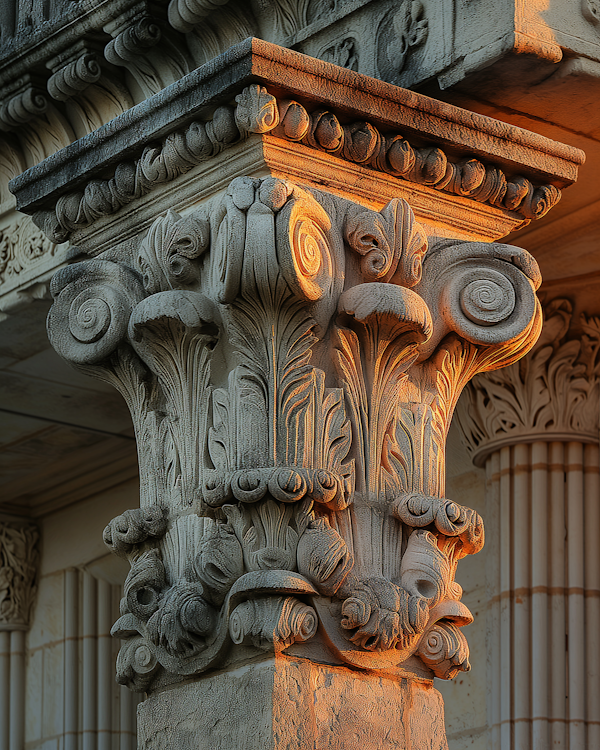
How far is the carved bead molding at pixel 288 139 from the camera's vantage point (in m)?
2.98

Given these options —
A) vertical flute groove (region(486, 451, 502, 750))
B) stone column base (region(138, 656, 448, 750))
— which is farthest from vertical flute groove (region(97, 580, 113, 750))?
stone column base (region(138, 656, 448, 750))

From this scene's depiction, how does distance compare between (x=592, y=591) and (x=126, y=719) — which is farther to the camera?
(x=126, y=719)

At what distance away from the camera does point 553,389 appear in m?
5.16

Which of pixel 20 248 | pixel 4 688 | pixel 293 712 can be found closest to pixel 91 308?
pixel 293 712

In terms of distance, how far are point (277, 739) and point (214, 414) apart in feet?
2.32

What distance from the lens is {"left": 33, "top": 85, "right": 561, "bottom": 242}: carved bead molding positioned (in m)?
2.98

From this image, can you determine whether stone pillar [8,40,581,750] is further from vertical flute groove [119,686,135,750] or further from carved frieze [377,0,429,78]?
vertical flute groove [119,686,135,750]

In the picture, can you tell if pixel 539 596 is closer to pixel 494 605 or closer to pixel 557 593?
pixel 557 593

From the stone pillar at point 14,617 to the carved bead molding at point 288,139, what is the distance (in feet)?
13.8

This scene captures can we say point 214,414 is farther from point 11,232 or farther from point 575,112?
point 11,232

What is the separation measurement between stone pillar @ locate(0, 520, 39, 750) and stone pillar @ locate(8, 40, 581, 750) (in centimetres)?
438

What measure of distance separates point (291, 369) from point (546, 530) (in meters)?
2.36

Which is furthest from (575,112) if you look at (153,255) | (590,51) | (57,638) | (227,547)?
(57,638)

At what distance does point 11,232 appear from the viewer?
203 inches
